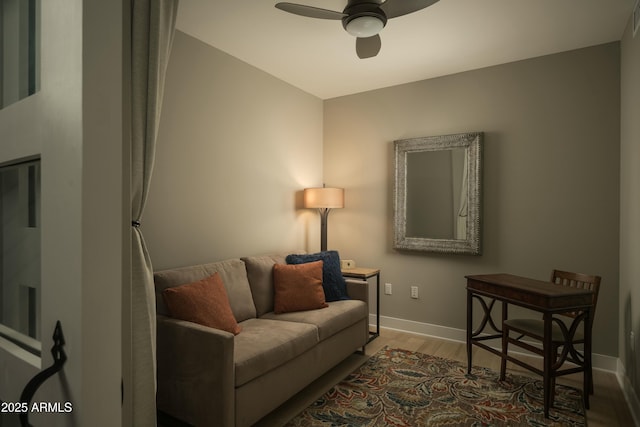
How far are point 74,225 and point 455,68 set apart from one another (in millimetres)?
3799

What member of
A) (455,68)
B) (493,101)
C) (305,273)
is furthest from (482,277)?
(455,68)

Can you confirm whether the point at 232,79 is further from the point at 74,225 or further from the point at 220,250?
the point at 74,225

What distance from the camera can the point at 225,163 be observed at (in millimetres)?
3189

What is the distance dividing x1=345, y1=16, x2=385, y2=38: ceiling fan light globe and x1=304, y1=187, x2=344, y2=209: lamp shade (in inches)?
72.8

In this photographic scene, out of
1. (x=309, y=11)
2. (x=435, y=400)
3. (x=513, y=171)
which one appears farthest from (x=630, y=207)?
(x=309, y=11)

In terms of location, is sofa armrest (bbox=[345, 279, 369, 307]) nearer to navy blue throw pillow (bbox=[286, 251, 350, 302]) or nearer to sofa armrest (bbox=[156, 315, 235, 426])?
navy blue throw pillow (bbox=[286, 251, 350, 302])

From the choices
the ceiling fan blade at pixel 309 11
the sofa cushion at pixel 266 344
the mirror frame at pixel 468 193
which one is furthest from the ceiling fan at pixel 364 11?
the sofa cushion at pixel 266 344

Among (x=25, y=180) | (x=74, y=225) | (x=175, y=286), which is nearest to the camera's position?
(x=74, y=225)

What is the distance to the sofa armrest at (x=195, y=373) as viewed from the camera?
187 cm

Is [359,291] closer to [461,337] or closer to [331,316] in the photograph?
[331,316]

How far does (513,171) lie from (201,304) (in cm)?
302

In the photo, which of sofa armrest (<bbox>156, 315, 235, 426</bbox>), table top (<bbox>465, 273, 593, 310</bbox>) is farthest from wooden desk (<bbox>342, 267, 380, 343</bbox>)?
sofa armrest (<bbox>156, 315, 235, 426</bbox>)

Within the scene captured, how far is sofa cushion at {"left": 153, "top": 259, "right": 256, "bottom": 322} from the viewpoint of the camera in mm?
2354

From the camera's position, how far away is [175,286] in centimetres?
237
